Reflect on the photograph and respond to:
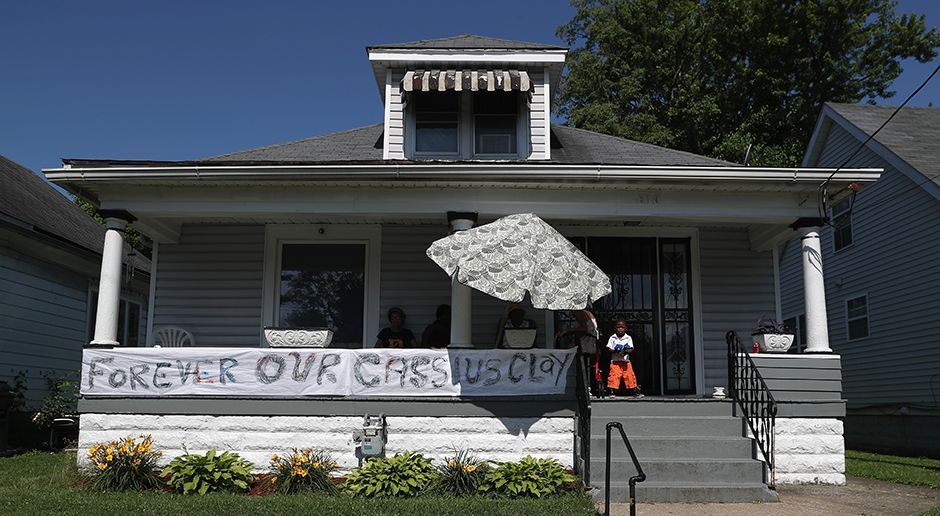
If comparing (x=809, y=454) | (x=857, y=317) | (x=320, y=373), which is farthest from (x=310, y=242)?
(x=857, y=317)

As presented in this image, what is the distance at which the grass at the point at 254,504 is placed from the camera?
717 cm

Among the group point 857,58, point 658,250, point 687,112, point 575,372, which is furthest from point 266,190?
point 857,58

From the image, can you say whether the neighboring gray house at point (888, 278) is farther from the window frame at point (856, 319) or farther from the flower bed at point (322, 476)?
the flower bed at point (322, 476)

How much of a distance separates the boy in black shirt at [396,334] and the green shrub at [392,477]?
219cm

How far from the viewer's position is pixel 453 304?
9773 millimetres

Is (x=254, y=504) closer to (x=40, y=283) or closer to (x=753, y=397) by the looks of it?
(x=753, y=397)

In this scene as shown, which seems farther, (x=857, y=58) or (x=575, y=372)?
(x=857, y=58)

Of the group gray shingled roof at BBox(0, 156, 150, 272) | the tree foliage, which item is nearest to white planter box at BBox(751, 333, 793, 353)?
gray shingled roof at BBox(0, 156, 150, 272)

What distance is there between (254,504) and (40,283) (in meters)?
9.03

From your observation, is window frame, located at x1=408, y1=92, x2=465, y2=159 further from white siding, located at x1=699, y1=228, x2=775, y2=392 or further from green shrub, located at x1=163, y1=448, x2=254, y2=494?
green shrub, located at x1=163, y1=448, x2=254, y2=494

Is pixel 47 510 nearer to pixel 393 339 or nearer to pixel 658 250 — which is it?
pixel 393 339

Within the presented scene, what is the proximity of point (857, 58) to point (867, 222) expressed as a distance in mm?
13481

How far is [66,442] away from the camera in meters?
13.1

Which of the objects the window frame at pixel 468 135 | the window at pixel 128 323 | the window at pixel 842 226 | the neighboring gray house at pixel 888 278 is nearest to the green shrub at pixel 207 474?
the window frame at pixel 468 135
